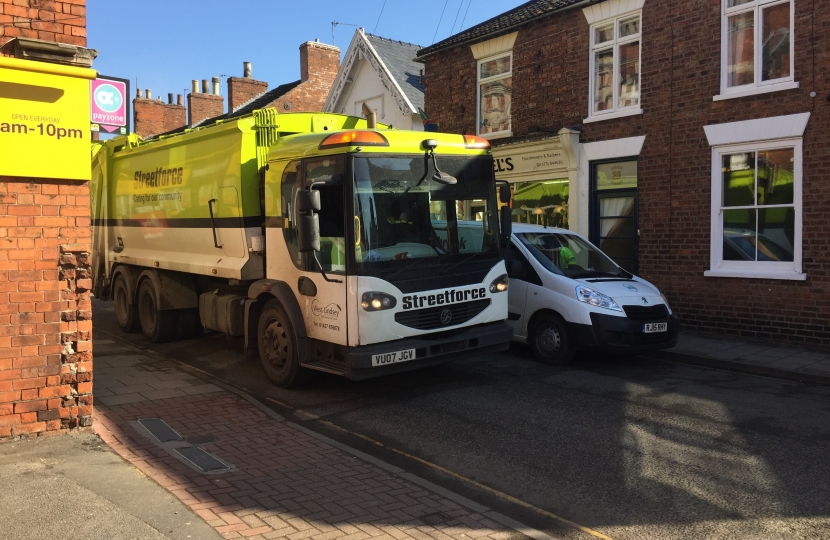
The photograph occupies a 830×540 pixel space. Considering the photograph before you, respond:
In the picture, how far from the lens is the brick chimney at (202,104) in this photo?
1373 inches

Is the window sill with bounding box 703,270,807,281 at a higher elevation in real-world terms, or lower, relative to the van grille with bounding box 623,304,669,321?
higher

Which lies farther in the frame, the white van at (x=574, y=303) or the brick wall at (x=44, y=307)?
the white van at (x=574, y=303)

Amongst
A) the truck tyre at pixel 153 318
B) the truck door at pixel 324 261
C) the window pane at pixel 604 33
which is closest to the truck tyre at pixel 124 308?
the truck tyre at pixel 153 318

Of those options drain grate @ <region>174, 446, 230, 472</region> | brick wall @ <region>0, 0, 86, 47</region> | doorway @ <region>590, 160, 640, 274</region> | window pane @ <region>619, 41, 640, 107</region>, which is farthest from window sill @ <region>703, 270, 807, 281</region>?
brick wall @ <region>0, 0, 86, 47</region>

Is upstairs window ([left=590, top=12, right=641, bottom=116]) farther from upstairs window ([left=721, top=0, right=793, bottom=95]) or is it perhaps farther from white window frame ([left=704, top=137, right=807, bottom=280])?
white window frame ([left=704, top=137, right=807, bottom=280])

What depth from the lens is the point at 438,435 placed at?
260 inches

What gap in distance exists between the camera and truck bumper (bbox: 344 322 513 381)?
23.9 ft

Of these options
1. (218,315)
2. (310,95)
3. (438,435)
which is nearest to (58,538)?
(438,435)

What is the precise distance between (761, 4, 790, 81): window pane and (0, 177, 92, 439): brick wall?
33.6 feet

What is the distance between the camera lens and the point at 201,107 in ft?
115

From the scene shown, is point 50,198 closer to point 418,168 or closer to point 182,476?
point 182,476

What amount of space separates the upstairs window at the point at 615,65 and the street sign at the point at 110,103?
918 cm

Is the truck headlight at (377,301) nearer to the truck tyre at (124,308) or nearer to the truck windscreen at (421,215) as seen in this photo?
the truck windscreen at (421,215)

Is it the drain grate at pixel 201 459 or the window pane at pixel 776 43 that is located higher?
the window pane at pixel 776 43
